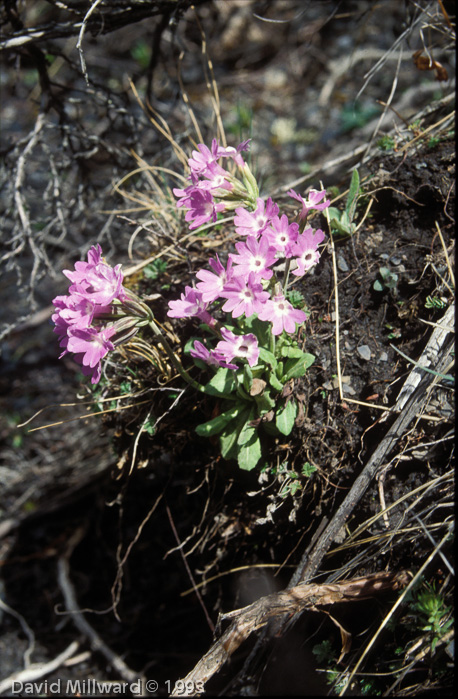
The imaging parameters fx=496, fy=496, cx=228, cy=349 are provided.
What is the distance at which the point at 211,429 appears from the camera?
2164 millimetres

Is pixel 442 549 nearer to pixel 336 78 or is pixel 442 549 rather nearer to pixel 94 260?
pixel 94 260

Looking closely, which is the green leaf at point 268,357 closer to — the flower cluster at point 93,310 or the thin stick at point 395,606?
the flower cluster at point 93,310

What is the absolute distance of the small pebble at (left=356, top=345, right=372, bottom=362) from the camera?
2248 millimetres

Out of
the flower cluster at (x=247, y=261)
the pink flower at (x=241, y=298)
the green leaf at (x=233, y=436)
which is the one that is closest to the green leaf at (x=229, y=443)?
the green leaf at (x=233, y=436)

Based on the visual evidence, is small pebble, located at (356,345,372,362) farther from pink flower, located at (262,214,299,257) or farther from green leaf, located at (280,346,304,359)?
pink flower, located at (262,214,299,257)

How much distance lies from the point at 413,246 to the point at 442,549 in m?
1.34

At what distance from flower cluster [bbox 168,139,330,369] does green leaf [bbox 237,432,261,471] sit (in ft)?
1.41

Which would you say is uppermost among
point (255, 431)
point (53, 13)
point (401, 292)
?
point (53, 13)

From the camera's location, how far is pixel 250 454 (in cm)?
215

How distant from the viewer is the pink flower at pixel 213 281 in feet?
A: 6.15

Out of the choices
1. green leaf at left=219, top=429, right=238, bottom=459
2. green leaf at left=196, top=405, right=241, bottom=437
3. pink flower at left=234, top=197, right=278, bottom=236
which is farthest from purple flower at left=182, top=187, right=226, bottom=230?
green leaf at left=219, top=429, right=238, bottom=459

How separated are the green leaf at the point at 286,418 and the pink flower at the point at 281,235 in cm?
67

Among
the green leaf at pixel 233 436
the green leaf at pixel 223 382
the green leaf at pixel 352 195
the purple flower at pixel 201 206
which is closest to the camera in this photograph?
the purple flower at pixel 201 206

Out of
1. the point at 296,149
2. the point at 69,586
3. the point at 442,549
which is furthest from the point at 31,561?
the point at 296,149
